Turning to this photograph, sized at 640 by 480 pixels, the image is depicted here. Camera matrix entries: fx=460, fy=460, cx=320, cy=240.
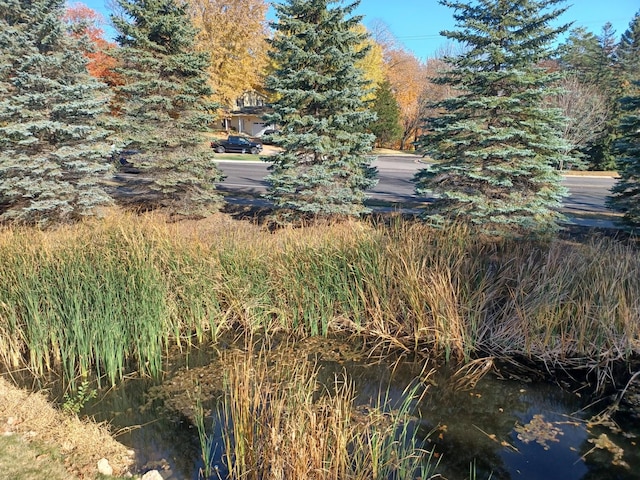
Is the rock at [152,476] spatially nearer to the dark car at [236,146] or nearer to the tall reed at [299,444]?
the tall reed at [299,444]

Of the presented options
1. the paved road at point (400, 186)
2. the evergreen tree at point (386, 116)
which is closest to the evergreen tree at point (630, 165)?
the paved road at point (400, 186)

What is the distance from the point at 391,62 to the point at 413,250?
4591cm

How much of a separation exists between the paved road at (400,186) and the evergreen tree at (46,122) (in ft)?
22.0

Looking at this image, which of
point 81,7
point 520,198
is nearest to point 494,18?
point 520,198

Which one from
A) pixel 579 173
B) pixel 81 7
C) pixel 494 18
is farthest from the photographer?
pixel 81 7

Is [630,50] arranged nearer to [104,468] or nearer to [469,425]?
[469,425]

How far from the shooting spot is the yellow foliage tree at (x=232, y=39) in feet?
103

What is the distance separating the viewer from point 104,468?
3162 mm

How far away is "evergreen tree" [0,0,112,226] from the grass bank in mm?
A: 3293

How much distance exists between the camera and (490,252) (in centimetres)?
605

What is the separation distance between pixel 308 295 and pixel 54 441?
9.58 ft

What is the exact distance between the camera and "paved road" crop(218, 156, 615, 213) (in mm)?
14703

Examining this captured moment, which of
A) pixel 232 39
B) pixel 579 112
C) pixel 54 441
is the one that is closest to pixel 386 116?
pixel 232 39

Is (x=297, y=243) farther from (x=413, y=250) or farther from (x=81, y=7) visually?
(x=81, y=7)
